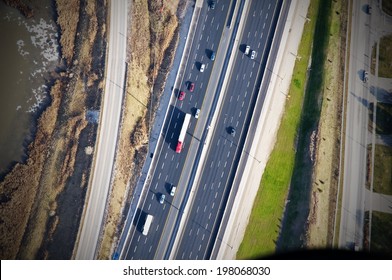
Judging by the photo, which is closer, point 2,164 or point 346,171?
point 2,164

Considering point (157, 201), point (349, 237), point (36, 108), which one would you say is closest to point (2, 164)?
point (36, 108)

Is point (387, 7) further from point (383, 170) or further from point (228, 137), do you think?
point (228, 137)

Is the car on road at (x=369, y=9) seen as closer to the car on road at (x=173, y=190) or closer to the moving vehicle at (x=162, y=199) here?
the car on road at (x=173, y=190)

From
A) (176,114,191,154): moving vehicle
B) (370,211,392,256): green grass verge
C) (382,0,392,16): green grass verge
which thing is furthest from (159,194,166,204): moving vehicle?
(382,0,392,16): green grass verge

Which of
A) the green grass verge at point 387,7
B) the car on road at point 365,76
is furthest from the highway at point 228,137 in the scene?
the green grass verge at point 387,7

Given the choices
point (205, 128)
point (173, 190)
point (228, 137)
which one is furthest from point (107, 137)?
point (228, 137)

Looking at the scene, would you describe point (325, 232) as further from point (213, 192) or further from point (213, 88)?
point (213, 88)
